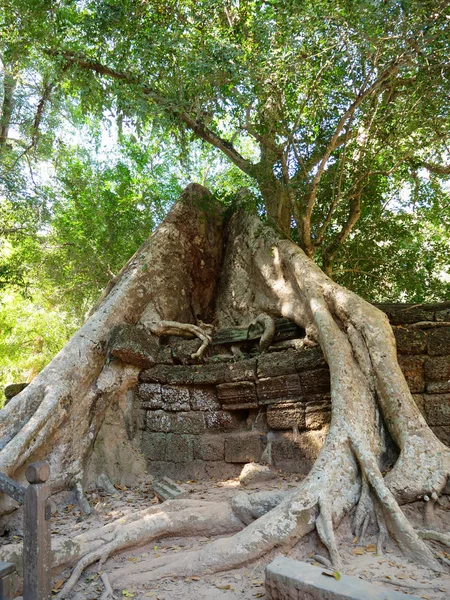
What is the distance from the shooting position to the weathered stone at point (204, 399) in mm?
5223

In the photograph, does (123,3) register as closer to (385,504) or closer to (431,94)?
(431,94)

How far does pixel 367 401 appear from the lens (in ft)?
12.9

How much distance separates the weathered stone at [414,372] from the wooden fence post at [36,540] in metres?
3.66

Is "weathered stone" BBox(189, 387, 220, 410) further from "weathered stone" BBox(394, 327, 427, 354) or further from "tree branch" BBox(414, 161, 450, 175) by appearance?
"tree branch" BBox(414, 161, 450, 175)

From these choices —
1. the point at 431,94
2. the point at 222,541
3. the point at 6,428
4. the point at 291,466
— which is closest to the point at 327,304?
the point at 291,466

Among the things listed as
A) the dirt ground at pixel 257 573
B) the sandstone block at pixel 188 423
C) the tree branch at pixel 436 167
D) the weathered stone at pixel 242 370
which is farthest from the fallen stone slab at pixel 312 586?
the tree branch at pixel 436 167

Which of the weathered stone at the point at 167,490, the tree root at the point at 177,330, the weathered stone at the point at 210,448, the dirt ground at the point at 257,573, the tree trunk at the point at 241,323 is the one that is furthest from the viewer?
the tree root at the point at 177,330

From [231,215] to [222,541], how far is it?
19.0 feet

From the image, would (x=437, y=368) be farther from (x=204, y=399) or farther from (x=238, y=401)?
(x=204, y=399)

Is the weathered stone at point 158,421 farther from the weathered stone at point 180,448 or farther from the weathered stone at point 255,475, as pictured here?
the weathered stone at point 255,475

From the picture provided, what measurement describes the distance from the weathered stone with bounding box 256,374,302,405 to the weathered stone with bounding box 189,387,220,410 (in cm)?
58

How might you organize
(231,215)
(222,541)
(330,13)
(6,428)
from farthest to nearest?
1. (231,215)
2. (330,13)
3. (6,428)
4. (222,541)

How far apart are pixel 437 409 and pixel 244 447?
205 cm

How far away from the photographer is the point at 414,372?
461 cm
